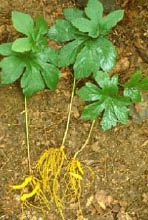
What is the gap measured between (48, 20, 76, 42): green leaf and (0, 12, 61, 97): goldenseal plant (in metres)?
0.07

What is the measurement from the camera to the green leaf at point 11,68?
2.52m

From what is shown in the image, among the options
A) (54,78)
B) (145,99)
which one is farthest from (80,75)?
(145,99)

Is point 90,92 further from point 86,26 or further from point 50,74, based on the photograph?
point 86,26

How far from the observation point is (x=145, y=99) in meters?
2.81

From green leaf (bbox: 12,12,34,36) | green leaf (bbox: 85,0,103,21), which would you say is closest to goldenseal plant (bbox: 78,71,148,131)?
green leaf (bbox: 85,0,103,21)

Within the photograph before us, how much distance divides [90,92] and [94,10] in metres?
0.54

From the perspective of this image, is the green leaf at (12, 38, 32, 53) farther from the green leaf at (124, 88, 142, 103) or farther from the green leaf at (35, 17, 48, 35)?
the green leaf at (124, 88, 142, 103)

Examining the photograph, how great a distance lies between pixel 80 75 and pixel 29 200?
89cm

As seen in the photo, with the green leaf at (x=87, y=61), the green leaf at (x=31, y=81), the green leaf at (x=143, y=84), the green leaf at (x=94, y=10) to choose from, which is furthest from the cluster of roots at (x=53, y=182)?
the green leaf at (x=94, y=10)

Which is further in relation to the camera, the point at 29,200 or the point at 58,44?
the point at 58,44

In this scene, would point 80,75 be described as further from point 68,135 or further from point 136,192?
point 136,192

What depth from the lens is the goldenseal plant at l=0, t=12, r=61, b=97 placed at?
2.51 metres

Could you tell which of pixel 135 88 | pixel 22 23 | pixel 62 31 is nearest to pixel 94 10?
pixel 62 31

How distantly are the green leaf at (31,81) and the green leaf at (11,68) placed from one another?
0.05 metres
